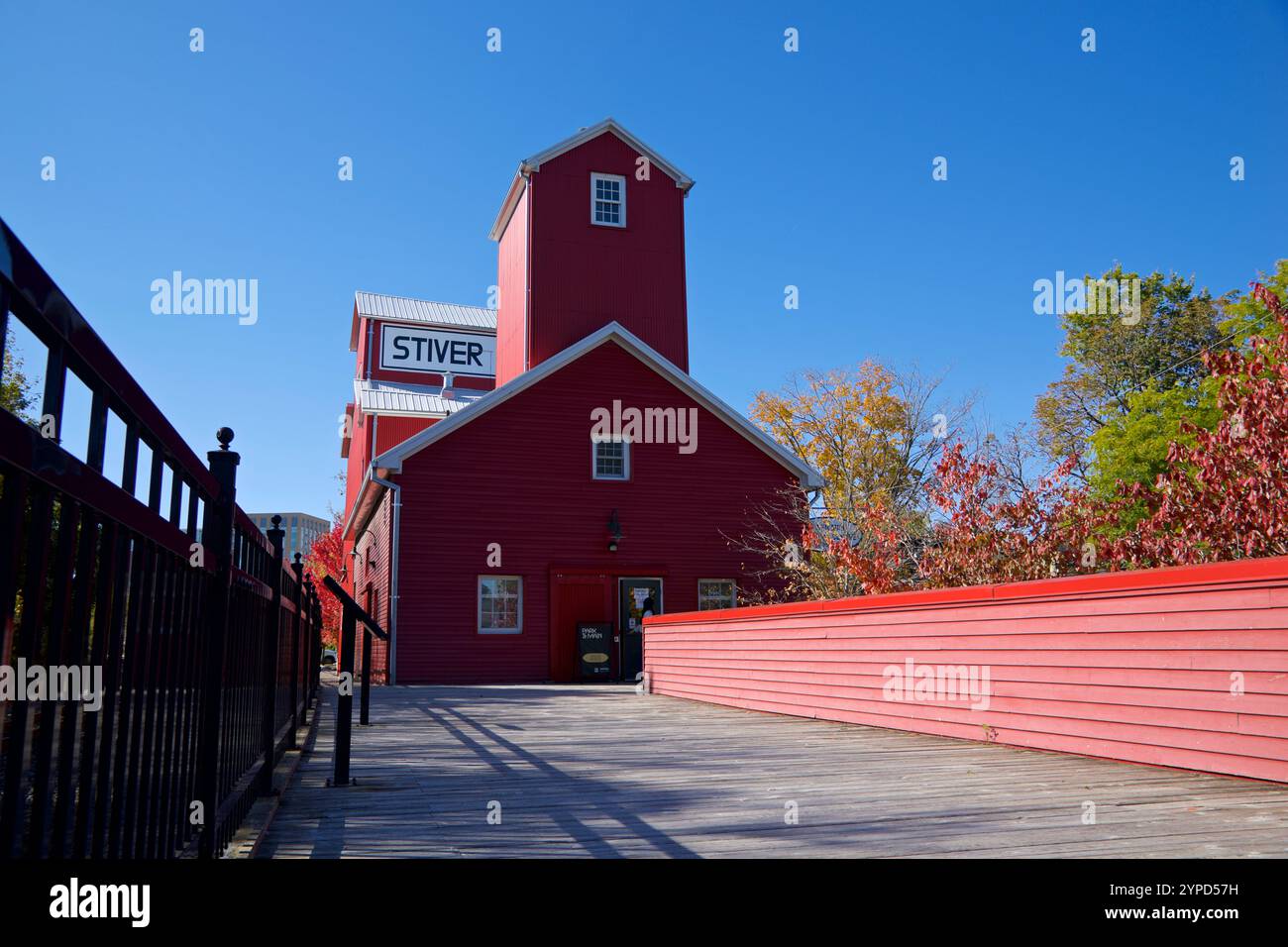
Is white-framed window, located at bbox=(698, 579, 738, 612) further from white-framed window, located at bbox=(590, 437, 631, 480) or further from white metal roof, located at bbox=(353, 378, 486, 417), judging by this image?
white metal roof, located at bbox=(353, 378, 486, 417)

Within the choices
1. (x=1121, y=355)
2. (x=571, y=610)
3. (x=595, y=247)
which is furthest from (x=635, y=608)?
(x=1121, y=355)

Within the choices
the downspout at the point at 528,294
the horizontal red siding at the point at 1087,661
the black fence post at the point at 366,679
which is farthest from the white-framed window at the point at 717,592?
the black fence post at the point at 366,679

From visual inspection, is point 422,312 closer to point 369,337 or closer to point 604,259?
point 369,337

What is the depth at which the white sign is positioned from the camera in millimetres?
33125

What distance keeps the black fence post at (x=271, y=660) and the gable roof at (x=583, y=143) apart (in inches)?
734

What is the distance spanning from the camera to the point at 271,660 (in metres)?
5.39

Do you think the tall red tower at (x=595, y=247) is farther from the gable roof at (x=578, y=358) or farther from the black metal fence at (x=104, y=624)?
the black metal fence at (x=104, y=624)

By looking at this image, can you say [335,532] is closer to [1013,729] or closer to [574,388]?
[574,388]

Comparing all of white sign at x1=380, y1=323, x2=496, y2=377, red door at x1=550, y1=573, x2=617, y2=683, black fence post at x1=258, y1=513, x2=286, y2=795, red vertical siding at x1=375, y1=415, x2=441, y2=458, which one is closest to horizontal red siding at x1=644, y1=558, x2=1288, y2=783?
black fence post at x1=258, y1=513, x2=286, y2=795

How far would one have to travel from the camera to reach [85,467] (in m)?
1.84

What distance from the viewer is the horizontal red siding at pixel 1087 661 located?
5422 mm

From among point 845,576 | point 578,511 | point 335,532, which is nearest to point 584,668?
point 578,511
